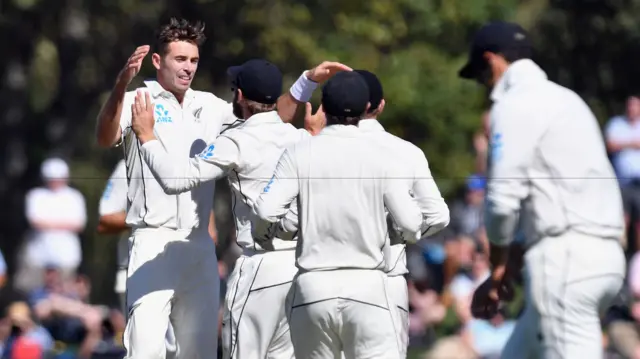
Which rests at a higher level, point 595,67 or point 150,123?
point 595,67

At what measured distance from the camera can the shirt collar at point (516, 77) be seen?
690cm

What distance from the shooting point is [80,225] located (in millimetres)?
11211

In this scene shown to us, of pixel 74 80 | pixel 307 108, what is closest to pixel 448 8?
pixel 74 80

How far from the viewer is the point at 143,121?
769 cm

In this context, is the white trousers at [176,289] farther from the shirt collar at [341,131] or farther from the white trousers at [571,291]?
the white trousers at [571,291]

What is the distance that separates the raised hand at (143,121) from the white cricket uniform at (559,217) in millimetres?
1747

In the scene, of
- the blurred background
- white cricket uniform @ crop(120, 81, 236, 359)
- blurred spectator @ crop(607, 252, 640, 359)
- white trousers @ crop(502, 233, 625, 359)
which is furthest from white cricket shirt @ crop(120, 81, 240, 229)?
the blurred background

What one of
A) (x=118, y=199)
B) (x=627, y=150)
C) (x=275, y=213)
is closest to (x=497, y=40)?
(x=275, y=213)

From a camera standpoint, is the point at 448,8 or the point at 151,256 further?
the point at 448,8

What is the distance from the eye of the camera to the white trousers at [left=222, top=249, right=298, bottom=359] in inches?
309

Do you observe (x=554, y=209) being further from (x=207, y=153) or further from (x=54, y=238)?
(x=54, y=238)

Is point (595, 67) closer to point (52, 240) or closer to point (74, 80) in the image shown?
point (74, 80)

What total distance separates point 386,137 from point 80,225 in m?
4.13

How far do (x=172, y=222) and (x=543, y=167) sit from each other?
2.23 meters
